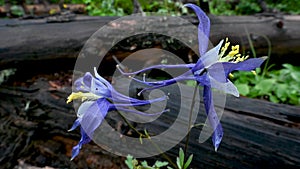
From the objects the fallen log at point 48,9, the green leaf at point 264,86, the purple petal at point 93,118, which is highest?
the purple petal at point 93,118

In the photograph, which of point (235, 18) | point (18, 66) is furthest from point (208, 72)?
point (235, 18)

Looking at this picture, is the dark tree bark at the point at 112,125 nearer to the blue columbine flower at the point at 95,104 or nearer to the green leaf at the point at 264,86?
the green leaf at the point at 264,86

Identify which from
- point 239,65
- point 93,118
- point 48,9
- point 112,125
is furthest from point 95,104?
point 48,9

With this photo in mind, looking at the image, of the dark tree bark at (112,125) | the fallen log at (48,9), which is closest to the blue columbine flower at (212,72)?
the dark tree bark at (112,125)

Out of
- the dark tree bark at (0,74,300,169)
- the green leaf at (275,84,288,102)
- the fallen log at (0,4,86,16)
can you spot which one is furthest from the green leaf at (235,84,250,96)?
the fallen log at (0,4,86,16)

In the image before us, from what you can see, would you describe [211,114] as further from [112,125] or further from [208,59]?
[112,125]

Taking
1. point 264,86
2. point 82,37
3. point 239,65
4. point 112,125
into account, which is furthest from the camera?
point 82,37

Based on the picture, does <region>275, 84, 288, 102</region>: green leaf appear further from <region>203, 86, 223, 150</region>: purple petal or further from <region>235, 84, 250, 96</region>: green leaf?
<region>203, 86, 223, 150</region>: purple petal

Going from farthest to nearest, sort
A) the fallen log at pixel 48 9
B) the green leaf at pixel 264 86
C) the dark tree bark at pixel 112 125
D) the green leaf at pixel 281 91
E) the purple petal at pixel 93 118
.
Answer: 1. the fallen log at pixel 48 9
2. the green leaf at pixel 264 86
3. the green leaf at pixel 281 91
4. the dark tree bark at pixel 112 125
5. the purple petal at pixel 93 118

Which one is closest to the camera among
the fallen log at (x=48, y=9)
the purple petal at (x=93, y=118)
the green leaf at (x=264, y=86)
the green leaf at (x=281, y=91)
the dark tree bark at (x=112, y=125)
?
the purple petal at (x=93, y=118)
